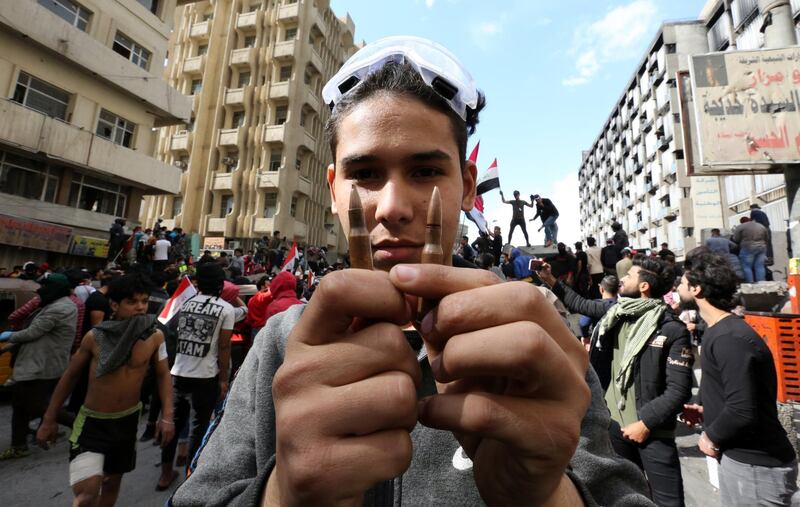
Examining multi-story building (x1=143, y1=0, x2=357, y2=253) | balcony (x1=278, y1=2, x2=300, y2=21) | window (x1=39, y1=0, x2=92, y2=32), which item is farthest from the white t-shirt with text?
balcony (x1=278, y1=2, x2=300, y2=21)

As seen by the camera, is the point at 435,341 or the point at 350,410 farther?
the point at 435,341

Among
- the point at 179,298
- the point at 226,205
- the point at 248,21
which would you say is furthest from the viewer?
the point at 248,21

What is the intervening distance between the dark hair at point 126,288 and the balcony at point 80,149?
59.2 feet

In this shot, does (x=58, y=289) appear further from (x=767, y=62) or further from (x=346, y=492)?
(x=767, y=62)

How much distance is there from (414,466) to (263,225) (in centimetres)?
3205

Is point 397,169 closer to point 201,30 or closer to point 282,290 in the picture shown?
point 282,290

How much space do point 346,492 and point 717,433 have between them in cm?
379

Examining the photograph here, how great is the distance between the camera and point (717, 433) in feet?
9.95

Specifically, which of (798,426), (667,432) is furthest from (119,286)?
(798,426)

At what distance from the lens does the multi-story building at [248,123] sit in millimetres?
31812

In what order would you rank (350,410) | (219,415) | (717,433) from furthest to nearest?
(717,433) < (219,415) < (350,410)

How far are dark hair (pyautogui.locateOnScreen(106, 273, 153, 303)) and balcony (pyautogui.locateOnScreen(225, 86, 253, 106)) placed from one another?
3429 cm

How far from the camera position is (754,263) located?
10117 mm

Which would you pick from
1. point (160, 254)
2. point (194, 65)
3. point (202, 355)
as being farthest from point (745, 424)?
point (194, 65)
